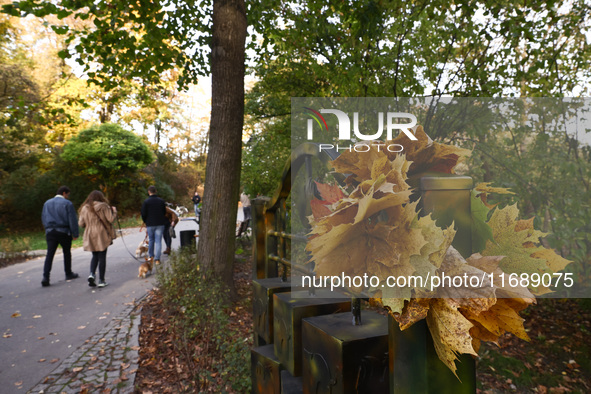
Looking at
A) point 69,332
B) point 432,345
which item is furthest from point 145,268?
point 432,345

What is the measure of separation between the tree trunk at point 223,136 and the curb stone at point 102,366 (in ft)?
5.08

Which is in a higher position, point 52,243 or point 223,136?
point 223,136

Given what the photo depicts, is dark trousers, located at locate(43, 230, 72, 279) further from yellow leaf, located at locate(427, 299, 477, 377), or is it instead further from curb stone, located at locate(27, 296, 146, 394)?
yellow leaf, located at locate(427, 299, 477, 377)

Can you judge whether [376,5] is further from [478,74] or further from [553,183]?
[553,183]

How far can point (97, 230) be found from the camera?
8047mm

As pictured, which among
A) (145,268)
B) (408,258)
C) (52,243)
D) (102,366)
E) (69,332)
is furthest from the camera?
(145,268)

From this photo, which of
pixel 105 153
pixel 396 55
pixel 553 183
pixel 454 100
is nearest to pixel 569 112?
pixel 553 183

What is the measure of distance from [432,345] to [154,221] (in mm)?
9520

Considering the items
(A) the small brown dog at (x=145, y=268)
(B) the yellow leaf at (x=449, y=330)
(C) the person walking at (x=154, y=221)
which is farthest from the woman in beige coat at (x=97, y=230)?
(B) the yellow leaf at (x=449, y=330)

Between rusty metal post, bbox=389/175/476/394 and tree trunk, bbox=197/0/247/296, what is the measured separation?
5361 mm

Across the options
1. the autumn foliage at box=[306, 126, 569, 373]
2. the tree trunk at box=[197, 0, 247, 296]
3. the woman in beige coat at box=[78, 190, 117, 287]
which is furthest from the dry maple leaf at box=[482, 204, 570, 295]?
the woman in beige coat at box=[78, 190, 117, 287]

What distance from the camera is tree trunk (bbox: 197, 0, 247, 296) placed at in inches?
237

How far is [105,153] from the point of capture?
23.3 meters

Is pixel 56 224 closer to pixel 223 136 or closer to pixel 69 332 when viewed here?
pixel 69 332
